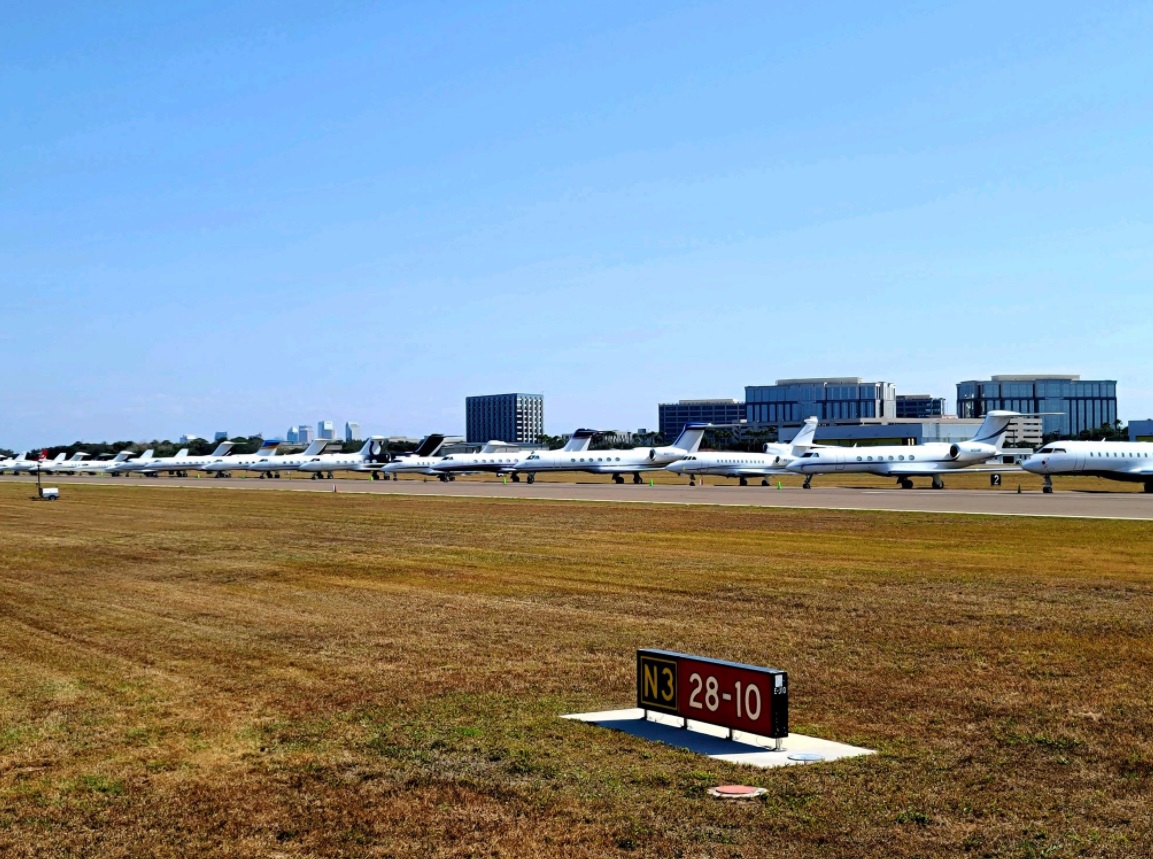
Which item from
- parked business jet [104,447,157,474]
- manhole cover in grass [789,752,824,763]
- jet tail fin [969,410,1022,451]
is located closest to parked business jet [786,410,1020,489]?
jet tail fin [969,410,1022,451]

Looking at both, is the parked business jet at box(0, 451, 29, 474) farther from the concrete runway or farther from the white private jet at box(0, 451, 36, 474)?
the concrete runway

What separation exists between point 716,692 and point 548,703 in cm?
246

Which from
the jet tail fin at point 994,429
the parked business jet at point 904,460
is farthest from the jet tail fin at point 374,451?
the jet tail fin at point 994,429

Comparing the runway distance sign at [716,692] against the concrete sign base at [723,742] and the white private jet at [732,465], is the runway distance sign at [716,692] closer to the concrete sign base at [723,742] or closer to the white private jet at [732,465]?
the concrete sign base at [723,742]

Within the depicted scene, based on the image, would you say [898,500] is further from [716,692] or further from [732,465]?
[716,692]

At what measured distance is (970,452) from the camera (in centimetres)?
7769

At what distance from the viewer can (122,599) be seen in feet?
73.2

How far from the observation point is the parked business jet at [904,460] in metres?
76.6

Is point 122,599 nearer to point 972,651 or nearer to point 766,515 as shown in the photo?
point 972,651

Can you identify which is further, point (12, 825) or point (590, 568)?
point (590, 568)

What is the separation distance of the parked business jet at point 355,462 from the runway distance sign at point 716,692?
338 feet

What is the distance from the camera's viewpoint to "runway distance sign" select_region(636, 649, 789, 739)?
10.2 m

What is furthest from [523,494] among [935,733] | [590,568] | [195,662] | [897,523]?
[935,733]

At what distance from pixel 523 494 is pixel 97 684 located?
54.9m
